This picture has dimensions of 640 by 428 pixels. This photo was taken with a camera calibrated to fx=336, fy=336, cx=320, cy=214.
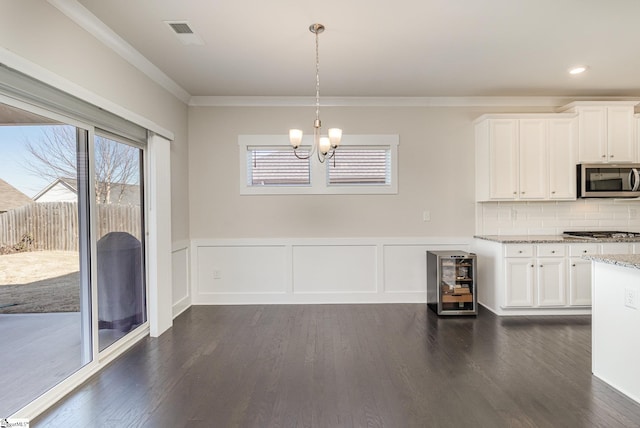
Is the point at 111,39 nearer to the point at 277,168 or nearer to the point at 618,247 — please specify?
the point at 277,168

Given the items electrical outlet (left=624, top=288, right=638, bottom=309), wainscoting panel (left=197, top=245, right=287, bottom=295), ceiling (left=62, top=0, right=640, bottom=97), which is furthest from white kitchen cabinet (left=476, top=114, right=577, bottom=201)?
wainscoting panel (left=197, top=245, right=287, bottom=295)

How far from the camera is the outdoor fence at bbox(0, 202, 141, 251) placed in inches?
78.3

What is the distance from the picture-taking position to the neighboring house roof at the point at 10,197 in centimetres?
193

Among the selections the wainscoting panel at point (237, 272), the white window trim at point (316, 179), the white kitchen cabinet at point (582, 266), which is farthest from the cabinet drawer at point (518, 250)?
the wainscoting panel at point (237, 272)

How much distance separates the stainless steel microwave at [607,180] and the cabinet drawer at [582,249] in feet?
2.19

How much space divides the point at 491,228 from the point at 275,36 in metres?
3.51

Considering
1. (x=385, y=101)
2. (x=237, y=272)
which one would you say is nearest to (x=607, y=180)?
(x=385, y=101)

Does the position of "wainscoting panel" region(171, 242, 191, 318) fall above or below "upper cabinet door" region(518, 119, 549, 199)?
below

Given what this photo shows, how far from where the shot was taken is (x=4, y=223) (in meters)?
1.95

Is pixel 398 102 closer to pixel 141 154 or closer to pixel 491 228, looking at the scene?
pixel 491 228

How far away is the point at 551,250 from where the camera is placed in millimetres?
3834

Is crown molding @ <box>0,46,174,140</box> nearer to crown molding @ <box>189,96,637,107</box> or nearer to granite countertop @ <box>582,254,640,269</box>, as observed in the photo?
crown molding @ <box>189,96,637,107</box>

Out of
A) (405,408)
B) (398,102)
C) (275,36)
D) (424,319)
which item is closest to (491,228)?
(424,319)

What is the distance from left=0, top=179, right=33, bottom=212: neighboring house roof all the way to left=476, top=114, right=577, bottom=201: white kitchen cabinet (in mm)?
4442
